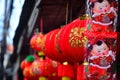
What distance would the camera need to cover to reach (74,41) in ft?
12.7

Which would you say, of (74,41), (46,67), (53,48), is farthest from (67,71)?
(46,67)

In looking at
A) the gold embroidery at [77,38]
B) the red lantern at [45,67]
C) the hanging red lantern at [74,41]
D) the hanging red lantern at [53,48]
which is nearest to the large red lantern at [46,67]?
the red lantern at [45,67]

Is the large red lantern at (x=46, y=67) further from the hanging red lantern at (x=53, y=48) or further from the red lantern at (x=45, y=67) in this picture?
the hanging red lantern at (x=53, y=48)

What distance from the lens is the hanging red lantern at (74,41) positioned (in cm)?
380

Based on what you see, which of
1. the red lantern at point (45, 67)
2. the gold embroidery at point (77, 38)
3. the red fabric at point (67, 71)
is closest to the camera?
the gold embroidery at point (77, 38)

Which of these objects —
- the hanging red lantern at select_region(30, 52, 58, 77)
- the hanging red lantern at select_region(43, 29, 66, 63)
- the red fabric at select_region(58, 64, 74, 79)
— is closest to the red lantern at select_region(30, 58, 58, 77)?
the hanging red lantern at select_region(30, 52, 58, 77)

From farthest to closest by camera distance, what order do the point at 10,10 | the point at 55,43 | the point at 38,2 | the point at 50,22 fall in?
the point at 10,10
the point at 50,22
the point at 38,2
the point at 55,43

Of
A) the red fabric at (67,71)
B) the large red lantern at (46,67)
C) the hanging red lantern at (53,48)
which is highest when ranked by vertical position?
the hanging red lantern at (53,48)

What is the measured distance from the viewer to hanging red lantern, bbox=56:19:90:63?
380cm

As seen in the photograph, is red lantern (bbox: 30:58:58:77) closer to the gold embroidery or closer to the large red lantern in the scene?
the large red lantern

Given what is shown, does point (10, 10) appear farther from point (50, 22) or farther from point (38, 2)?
point (38, 2)

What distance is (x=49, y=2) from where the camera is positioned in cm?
614

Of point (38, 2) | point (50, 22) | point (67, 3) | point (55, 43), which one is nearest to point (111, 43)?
point (55, 43)

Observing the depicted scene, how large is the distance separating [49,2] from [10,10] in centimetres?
279
